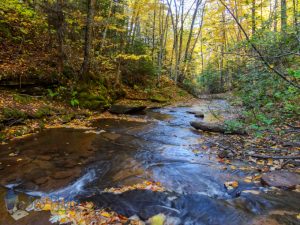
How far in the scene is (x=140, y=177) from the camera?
487 centimetres

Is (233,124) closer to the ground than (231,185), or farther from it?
farther from it

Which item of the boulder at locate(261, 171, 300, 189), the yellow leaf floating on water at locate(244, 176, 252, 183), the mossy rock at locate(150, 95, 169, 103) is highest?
the mossy rock at locate(150, 95, 169, 103)

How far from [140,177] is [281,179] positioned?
2.62 m

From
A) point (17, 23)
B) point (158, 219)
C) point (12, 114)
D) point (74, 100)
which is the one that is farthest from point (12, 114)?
point (17, 23)

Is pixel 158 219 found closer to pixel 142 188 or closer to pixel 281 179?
pixel 142 188

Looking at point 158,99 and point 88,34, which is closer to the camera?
point 88,34

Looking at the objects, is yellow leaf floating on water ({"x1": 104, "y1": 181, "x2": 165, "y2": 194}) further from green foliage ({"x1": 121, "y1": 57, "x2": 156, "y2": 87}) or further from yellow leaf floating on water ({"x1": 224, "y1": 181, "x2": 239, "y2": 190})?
green foliage ({"x1": 121, "y1": 57, "x2": 156, "y2": 87})

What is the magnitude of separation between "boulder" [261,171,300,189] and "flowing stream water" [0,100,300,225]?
6.6 inches

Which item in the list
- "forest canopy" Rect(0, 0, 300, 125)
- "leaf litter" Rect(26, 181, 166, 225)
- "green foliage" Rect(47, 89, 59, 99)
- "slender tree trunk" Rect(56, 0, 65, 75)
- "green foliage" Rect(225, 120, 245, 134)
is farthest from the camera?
"slender tree trunk" Rect(56, 0, 65, 75)

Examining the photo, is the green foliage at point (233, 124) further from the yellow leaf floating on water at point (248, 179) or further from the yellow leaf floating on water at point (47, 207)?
the yellow leaf floating on water at point (47, 207)

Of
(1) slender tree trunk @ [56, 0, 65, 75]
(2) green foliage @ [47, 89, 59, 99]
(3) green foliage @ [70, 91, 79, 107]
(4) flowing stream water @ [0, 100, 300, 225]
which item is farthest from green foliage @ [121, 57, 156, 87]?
(4) flowing stream water @ [0, 100, 300, 225]

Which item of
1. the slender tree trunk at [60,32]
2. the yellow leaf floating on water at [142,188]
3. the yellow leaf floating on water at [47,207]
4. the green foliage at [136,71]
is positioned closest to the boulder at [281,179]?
the yellow leaf floating on water at [142,188]

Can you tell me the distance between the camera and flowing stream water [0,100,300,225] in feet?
11.8

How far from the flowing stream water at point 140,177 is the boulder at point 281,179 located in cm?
17
